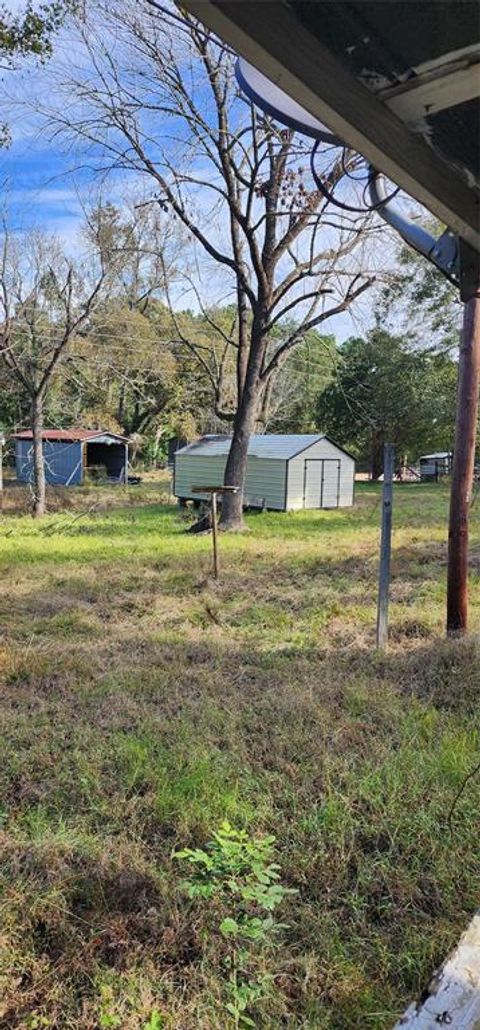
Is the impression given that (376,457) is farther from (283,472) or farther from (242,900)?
(242,900)

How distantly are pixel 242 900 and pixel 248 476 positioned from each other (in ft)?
49.1

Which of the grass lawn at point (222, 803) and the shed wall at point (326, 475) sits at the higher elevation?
the shed wall at point (326, 475)

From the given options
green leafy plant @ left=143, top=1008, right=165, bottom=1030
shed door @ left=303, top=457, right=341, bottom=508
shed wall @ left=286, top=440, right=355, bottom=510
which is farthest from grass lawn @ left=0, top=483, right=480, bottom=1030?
shed door @ left=303, top=457, right=341, bottom=508

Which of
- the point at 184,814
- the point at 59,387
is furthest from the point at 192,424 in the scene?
the point at 184,814

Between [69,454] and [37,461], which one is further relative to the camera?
[69,454]

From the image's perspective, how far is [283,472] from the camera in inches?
606

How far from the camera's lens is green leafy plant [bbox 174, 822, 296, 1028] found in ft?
4.98

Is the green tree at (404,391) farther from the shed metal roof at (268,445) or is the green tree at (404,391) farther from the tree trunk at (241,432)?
the tree trunk at (241,432)

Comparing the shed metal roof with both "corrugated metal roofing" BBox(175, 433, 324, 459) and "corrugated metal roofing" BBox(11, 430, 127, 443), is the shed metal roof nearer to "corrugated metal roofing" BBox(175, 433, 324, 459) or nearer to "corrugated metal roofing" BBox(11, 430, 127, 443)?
"corrugated metal roofing" BBox(175, 433, 324, 459)

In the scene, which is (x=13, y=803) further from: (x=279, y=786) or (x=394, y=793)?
(x=394, y=793)

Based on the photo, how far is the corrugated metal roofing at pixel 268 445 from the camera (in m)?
15.9

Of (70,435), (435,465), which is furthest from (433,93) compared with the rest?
(435,465)

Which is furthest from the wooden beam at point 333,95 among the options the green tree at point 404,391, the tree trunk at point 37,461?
the green tree at point 404,391

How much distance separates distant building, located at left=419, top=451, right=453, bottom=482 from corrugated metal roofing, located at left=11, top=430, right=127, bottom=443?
49.6 ft
